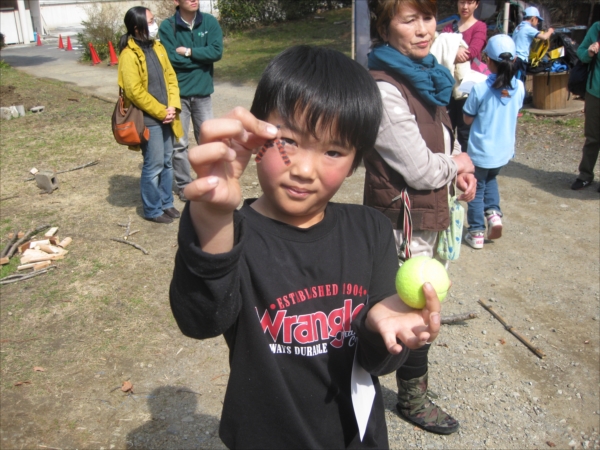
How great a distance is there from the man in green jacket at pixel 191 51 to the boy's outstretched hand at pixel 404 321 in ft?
16.2

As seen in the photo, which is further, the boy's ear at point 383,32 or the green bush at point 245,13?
the green bush at point 245,13

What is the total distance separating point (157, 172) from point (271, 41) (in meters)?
14.3

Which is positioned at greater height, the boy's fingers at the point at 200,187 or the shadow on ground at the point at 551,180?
the boy's fingers at the point at 200,187

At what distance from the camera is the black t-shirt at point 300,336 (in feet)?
5.39

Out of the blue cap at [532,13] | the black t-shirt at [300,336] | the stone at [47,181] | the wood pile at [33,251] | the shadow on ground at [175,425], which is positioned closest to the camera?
the black t-shirt at [300,336]

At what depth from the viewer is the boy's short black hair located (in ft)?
5.07

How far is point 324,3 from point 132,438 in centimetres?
2284

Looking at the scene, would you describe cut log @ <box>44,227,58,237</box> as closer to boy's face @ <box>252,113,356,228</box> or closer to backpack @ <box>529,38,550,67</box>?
boy's face @ <box>252,113,356,228</box>

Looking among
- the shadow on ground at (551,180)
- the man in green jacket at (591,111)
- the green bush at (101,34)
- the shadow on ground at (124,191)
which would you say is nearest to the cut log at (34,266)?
the shadow on ground at (124,191)

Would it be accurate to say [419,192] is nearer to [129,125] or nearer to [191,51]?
[129,125]

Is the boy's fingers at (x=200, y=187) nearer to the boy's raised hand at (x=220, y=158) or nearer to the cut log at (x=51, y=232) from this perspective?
the boy's raised hand at (x=220, y=158)

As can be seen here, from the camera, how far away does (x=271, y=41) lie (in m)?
19.0

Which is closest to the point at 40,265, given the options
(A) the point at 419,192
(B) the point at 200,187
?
(A) the point at 419,192

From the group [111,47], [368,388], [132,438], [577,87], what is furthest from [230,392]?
[111,47]
